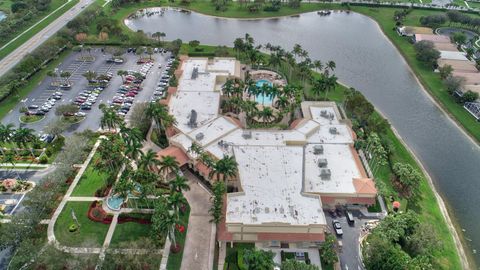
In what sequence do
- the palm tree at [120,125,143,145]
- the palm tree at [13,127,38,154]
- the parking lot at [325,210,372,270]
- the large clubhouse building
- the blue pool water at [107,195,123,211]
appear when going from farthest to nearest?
the palm tree at [13,127,38,154] < the palm tree at [120,125,143,145] < the blue pool water at [107,195,123,211] < the large clubhouse building < the parking lot at [325,210,372,270]

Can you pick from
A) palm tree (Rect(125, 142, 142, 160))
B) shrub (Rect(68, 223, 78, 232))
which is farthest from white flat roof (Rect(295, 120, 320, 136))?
shrub (Rect(68, 223, 78, 232))

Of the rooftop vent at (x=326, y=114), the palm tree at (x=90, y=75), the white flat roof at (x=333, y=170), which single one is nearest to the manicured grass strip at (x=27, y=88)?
the palm tree at (x=90, y=75)

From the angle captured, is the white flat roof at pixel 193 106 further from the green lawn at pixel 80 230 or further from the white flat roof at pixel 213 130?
the green lawn at pixel 80 230

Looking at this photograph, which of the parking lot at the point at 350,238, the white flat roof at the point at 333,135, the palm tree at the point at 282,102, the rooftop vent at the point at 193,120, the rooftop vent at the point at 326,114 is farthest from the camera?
the rooftop vent at the point at 326,114

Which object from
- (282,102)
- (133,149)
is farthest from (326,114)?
(133,149)

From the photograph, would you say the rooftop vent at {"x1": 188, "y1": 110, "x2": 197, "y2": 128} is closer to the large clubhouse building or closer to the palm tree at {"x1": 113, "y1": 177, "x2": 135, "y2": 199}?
the large clubhouse building

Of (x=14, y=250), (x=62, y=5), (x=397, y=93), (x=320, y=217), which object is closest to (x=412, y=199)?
(x=320, y=217)
